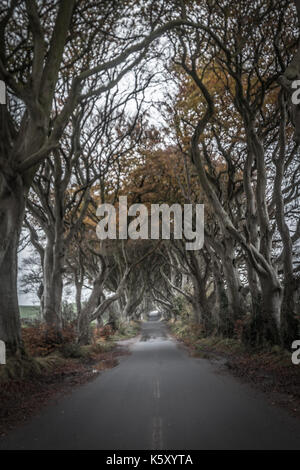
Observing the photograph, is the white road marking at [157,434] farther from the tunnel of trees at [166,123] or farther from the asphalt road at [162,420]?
the tunnel of trees at [166,123]

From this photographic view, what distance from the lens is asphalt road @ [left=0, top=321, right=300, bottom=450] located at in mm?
4055

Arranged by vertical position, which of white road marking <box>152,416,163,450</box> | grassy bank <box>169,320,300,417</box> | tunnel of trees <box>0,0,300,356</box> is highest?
tunnel of trees <box>0,0,300,356</box>

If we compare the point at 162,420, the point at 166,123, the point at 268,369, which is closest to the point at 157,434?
the point at 162,420

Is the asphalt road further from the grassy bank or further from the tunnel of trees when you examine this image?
the tunnel of trees

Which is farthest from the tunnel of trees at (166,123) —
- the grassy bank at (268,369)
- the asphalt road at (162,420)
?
the asphalt road at (162,420)

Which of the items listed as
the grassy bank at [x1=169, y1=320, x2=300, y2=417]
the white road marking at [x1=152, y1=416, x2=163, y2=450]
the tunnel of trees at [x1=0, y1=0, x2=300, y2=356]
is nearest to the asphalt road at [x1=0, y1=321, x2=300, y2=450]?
the white road marking at [x1=152, y1=416, x2=163, y2=450]

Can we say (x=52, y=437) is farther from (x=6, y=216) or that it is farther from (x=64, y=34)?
(x=64, y=34)

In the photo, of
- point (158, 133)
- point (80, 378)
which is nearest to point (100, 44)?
point (158, 133)

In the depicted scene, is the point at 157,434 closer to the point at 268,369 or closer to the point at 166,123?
the point at 268,369

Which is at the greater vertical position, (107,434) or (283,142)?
(283,142)

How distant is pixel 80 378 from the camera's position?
30.3 ft

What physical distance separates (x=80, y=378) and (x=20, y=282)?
30.1 meters

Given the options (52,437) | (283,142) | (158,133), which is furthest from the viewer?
(158,133)

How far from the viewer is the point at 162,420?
500cm
